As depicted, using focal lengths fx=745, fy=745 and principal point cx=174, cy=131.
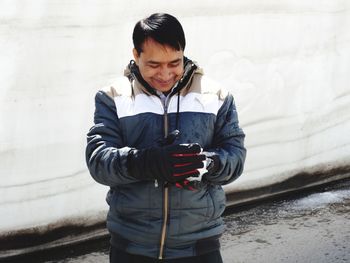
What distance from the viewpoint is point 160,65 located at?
2240 millimetres

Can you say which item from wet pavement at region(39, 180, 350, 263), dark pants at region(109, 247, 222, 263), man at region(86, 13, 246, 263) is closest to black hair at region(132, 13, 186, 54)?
man at region(86, 13, 246, 263)

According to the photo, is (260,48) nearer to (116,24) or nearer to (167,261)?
(116,24)

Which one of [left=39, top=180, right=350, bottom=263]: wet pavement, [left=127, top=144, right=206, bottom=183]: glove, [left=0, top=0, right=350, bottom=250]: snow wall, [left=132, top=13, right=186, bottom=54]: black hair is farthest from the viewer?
[left=39, top=180, right=350, bottom=263]: wet pavement

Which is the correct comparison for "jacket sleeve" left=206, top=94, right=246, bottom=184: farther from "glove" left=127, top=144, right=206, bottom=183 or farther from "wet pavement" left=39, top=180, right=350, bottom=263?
"wet pavement" left=39, top=180, right=350, bottom=263

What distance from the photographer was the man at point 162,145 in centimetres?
222

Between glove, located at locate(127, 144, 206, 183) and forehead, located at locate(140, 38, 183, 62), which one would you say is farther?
forehead, located at locate(140, 38, 183, 62)

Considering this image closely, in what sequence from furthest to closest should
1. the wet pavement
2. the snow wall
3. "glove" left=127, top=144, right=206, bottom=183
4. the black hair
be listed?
1. the wet pavement
2. the snow wall
3. the black hair
4. "glove" left=127, top=144, right=206, bottom=183

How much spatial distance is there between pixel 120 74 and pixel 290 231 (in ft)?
4.28

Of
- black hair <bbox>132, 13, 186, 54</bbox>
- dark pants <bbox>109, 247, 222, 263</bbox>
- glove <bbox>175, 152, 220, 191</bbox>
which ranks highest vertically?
black hair <bbox>132, 13, 186, 54</bbox>

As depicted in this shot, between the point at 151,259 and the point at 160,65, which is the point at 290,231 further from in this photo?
the point at 160,65

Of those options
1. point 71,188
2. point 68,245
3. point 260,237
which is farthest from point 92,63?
point 260,237

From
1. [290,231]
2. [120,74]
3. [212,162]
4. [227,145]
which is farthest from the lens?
[290,231]

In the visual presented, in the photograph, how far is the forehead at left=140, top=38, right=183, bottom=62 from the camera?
2.22 m

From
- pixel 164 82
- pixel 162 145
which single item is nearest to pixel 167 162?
pixel 162 145
